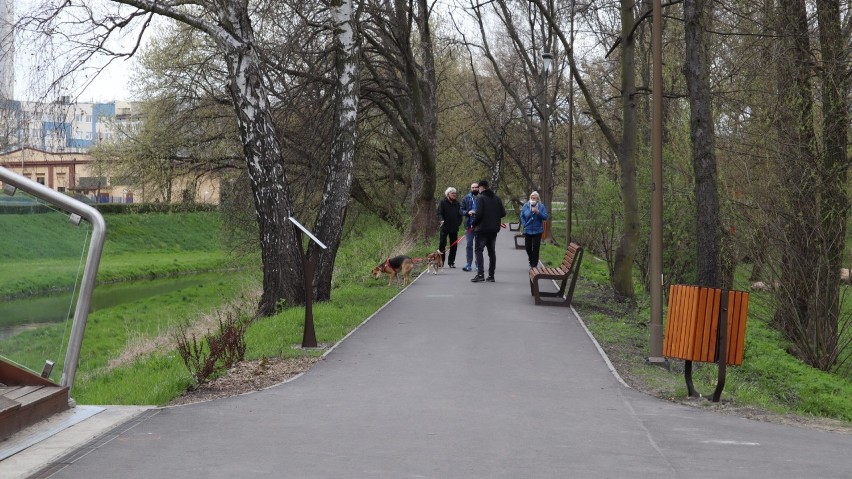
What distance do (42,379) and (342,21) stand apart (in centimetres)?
1152

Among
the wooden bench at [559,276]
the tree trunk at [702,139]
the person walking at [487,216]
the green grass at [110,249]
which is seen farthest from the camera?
the person walking at [487,216]

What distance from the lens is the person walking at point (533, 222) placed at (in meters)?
21.5

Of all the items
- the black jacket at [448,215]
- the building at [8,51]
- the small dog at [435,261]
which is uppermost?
the building at [8,51]

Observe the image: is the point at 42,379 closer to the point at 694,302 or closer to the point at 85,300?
the point at 85,300

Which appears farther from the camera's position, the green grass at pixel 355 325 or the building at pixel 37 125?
the building at pixel 37 125

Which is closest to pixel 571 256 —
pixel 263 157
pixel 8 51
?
pixel 263 157

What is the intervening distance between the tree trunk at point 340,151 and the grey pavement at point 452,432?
21.7 feet

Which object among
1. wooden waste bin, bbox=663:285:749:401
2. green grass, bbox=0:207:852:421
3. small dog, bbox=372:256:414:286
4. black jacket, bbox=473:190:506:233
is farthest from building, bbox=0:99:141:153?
wooden waste bin, bbox=663:285:749:401

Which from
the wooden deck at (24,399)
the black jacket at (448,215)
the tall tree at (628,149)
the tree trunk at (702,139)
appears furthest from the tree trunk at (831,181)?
the wooden deck at (24,399)

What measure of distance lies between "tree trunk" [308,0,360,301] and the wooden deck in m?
10.0

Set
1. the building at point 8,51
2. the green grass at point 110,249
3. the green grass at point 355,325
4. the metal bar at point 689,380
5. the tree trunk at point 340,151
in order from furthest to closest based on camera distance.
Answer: the tree trunk at point 340,151 < the building at point 8,51 < the green grass at point 355,325 < the metal bar at point 689,380 < the green grass at point 110,249

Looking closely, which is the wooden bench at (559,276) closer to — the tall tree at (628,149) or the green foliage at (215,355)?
the tall tree at (628,149)

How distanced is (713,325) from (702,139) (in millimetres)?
5104

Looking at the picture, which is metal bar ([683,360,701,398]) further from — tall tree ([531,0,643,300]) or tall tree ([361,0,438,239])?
tall tree ([361,0,438,239])
